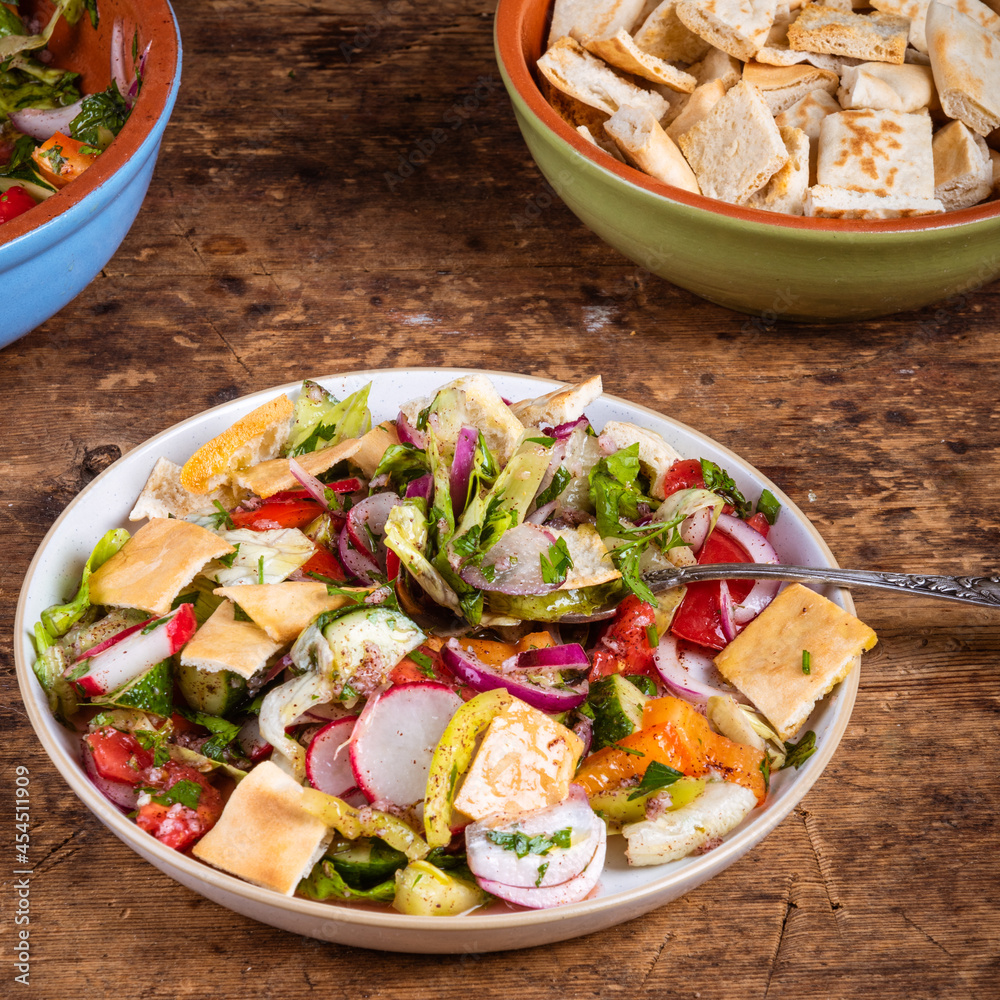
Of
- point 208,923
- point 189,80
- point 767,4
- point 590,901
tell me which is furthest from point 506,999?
point 189,80

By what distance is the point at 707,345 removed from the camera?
246 centimetres

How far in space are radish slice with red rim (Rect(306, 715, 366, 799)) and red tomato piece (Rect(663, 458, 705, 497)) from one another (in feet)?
2.24

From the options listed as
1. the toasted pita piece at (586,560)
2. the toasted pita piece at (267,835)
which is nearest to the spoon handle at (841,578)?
the toasted pita piece at (586,560)

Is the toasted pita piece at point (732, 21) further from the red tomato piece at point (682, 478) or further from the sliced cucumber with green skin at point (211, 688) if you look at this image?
the sliced cucumber with green skin at point (211, 688)

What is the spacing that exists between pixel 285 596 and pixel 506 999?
64 centimetres

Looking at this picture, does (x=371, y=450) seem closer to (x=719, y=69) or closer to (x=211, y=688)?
(x=211, y=688)

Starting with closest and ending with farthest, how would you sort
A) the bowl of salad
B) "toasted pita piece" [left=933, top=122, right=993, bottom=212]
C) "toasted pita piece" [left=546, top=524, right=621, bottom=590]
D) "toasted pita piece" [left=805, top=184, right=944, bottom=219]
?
1. "toasted pita piece" [left=546, top=524, right=621, bottom=590]
2. the bowl of salad
3. "toasted pita piece" [left=805, top=184, right=944, bottom=219]
4. "toasted pita piece" [left=933, top=122, right=993, bottom=212]

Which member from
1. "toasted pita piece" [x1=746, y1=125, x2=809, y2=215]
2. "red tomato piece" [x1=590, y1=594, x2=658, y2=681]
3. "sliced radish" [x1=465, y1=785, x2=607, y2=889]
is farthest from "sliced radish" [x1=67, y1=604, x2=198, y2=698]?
"toasted pita piece" [x1=746, y1=125, x2=809, y2=215]

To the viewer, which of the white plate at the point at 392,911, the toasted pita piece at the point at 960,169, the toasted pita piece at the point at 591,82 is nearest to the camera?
the white plate at the point at 392,911

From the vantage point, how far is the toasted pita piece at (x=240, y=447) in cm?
171

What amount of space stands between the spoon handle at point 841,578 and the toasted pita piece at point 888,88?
3.89 ft

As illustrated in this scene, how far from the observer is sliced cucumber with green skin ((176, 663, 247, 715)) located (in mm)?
1425

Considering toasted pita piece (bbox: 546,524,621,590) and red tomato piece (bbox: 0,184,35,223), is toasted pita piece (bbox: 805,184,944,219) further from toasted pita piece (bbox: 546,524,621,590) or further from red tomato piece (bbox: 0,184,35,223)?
red tomato piece (bbox: 0,184,35,223)

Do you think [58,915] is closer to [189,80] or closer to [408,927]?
[408,927]
